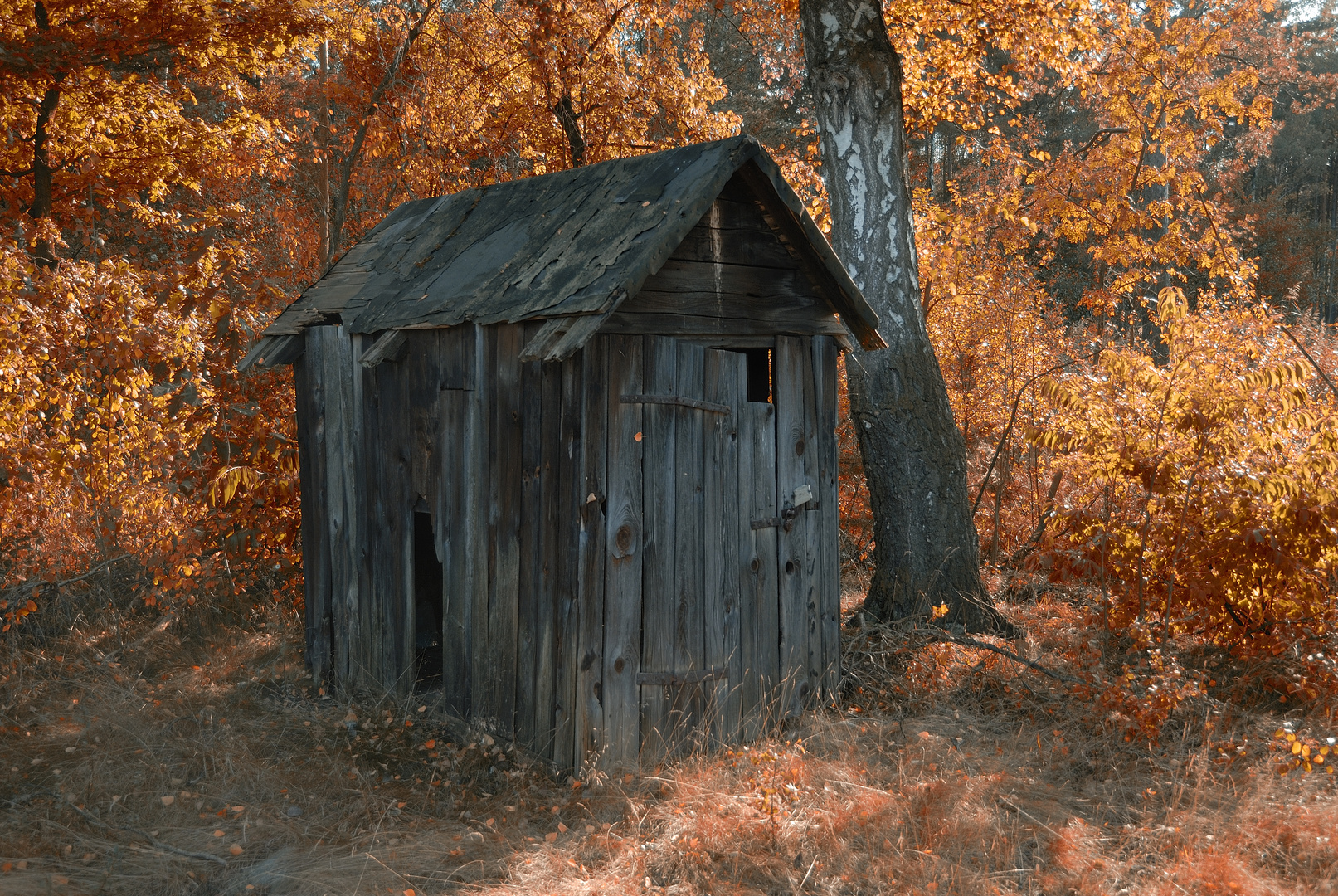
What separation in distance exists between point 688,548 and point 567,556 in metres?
0.72

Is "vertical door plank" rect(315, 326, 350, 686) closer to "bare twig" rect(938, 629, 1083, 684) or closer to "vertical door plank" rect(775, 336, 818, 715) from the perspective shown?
"vertical door plank" rect(775, 336, 818, 715)

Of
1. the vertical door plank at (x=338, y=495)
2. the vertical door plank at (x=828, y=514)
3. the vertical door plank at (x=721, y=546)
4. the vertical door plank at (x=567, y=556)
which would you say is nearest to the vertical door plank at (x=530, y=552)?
the vertical door plank at (x=567, y=556)

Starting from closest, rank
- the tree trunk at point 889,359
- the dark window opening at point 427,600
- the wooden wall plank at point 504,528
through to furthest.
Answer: the wooden wall plank at point 504,528 < the tree trunk at point 889,359 < the dark window opening at point 427,600

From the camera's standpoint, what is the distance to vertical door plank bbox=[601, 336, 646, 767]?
5.11m

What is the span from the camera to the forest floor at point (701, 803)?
14.0 ft

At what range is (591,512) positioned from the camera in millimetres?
5082

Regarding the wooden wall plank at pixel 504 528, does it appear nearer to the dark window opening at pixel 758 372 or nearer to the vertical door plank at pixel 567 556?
the vertical door plank at pixel 567 556

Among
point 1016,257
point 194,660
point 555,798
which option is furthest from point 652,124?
point 555,798

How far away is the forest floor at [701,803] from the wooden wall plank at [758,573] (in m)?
0.35

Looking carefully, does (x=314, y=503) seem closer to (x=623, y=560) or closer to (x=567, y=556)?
(x=567, y=556)

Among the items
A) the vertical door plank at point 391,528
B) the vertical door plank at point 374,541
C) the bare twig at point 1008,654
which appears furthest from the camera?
the vertical door plank at point 374,541

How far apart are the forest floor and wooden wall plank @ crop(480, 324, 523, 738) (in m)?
0.37

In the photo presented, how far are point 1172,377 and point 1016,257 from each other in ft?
35.9

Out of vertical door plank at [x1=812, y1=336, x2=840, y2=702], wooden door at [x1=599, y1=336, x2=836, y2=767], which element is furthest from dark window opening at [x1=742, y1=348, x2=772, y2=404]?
vertical door plank at [x1=812, y1=336, x2=840, y2=702]
